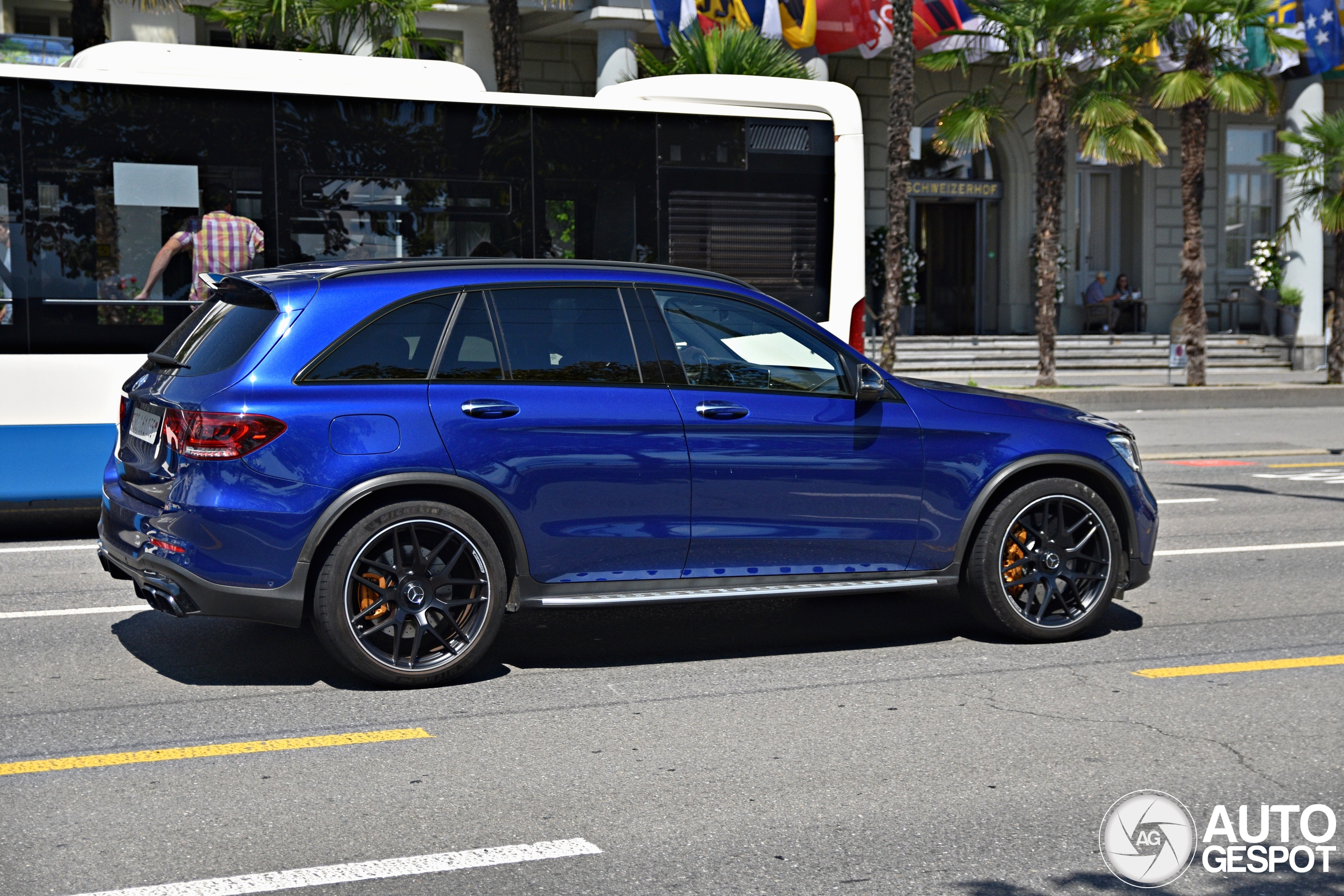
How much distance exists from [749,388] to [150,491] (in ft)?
8.28

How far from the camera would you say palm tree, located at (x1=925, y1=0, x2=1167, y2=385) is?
21.9m

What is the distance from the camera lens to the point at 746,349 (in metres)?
6.42

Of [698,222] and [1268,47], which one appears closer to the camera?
[698,222]

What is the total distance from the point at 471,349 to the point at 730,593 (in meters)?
1.52

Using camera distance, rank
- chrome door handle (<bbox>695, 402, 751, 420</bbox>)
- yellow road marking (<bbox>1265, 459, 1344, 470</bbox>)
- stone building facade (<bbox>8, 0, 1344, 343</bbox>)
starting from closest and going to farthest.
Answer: chrome door handle (<bbox>695, 402, 751, 420</bbox>) < yellow road marking (<bbox>1265, 459, 1344, 470</bbox>) < stone building facade (<bbox>8, 0, 1344, 343</bbox>)

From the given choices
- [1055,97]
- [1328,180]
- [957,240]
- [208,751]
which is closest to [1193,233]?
[1328,180]

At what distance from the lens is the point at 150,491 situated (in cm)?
587

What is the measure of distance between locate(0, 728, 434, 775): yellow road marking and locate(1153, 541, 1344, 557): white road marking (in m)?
5.95

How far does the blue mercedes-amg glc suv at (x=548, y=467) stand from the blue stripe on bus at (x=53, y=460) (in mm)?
3290

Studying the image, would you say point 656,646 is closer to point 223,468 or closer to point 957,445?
point 957,445

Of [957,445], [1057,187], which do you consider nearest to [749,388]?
[957,445]

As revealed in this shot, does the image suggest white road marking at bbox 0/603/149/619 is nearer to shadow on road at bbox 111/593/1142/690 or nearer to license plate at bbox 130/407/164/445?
shadow on road at bbox 111/593/1142/690

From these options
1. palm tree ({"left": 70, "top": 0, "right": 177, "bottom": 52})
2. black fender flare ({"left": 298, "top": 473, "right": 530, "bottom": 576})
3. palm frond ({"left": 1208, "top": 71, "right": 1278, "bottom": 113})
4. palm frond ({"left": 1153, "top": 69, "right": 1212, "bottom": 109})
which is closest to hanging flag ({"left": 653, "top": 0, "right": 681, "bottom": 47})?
palm frond ({"left": 1153, "top": 69, "right": 1212, "bottom": 109})

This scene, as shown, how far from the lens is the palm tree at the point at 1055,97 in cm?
2189
